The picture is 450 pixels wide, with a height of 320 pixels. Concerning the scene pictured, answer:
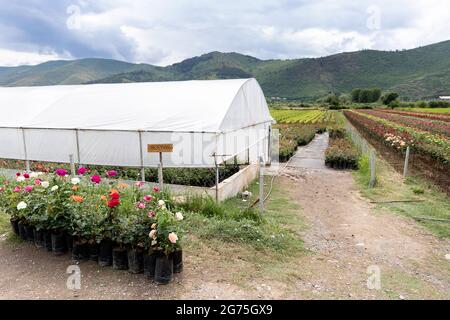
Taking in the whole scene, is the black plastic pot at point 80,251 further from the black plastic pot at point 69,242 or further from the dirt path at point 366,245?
Answer: the dirt path at point 366,245

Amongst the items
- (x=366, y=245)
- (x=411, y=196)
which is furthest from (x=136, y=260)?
(x=411, y=196)

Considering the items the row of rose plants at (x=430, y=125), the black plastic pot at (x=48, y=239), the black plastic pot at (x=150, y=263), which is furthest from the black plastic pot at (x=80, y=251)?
the row of rose plants at (x=430, y=125)

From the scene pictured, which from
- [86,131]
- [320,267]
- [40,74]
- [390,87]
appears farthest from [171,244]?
[40,74]

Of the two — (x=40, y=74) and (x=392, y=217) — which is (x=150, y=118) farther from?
(x=40, y=74)

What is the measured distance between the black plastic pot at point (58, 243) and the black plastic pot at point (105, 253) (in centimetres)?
65

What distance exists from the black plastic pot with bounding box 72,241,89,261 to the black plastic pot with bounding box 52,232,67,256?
24 centimetres

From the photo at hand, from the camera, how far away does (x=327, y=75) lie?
144250mm

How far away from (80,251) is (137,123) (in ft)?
16.4

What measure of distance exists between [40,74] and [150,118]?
22715 cm

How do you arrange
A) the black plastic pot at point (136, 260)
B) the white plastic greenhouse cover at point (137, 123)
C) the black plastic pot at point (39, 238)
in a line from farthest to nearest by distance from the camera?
the white plastic greenhouse cover at point (137, 123)
the black plastic pot at point (39, 238)
the black plastic pot at point (136, 260)

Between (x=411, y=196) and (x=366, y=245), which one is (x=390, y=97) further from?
(x=366, y=245)

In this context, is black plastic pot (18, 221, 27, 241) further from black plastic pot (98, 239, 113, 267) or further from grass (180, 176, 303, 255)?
grass (180, 176, 303, 255)

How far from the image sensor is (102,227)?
3814mm

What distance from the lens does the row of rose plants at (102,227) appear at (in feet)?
11.5
